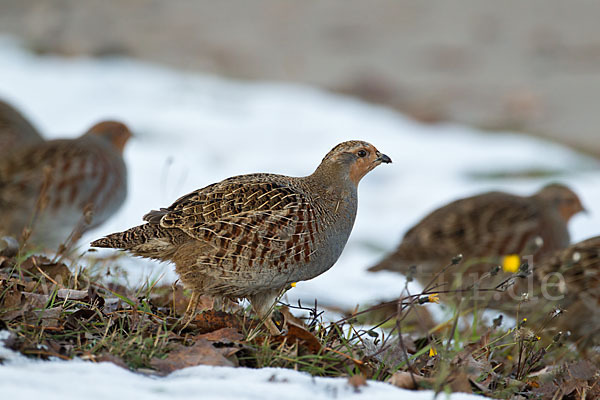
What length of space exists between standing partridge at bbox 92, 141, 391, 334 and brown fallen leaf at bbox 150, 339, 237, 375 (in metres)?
0.44

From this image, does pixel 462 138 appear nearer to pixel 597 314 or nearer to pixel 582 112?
pixel 582 112

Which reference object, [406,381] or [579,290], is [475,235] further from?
[406,381]

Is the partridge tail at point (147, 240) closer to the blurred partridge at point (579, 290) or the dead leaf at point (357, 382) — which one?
the dead leaf at point (357, 382)

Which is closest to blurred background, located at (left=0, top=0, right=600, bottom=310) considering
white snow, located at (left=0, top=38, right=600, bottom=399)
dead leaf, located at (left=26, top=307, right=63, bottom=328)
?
white snow, located at (left=0, top=38, right=600, bottom=399)

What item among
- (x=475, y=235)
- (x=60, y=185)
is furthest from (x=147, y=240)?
(x=475, y=235)

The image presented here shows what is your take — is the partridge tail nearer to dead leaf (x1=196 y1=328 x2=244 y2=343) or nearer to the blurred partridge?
dead leaf (x1=196 y1=328 x2=244 y2=343)

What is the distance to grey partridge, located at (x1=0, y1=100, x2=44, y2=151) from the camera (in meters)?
7.40

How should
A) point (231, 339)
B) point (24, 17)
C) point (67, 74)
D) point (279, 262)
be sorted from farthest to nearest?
point (24, 17)
point (67, 74)
point (279, 262)
point (231, 339)

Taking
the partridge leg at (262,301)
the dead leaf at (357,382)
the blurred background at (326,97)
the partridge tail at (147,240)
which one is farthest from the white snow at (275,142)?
the dead leaf at (357,382)

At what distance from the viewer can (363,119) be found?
38.0 feet

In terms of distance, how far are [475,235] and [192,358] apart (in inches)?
159

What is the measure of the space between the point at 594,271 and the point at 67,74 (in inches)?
366

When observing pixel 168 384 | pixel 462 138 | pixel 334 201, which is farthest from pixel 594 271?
pixel 462 138

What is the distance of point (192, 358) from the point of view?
8.51ft
